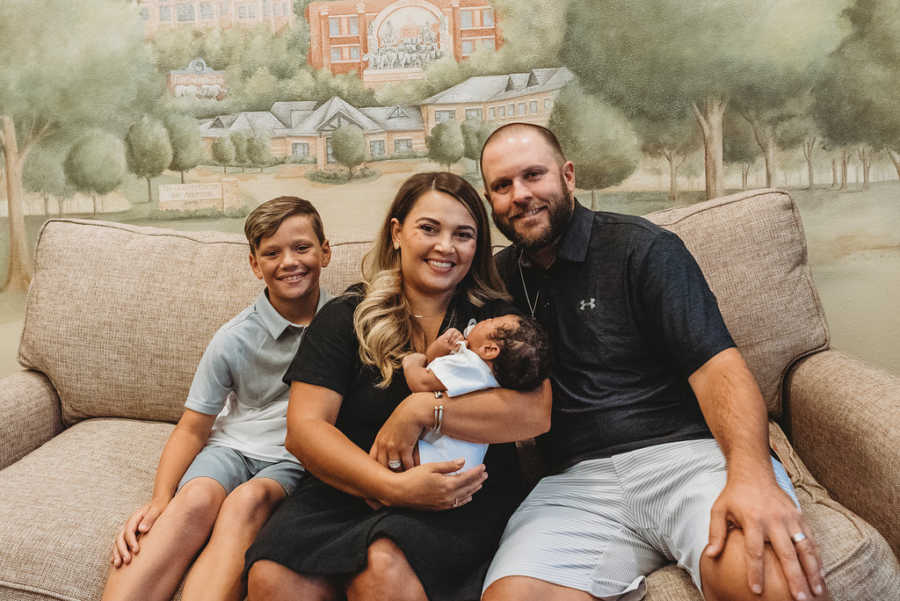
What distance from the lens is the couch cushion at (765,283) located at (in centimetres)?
176

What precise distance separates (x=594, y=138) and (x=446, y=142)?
0.54 m

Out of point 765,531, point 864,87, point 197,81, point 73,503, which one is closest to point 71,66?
point 197,81

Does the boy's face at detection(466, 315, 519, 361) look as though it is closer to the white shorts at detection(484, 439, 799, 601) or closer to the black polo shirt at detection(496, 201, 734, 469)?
the black polo shirt at detection(496, 201, 734, 469)

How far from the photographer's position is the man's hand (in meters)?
1.09

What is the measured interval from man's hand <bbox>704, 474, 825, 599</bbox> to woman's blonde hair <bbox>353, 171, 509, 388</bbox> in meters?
0.69

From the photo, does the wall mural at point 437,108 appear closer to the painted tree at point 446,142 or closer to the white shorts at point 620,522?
the painted tree at point 446,142

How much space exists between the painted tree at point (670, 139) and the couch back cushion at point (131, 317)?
1.07m

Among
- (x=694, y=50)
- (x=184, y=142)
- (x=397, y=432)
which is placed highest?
(x=694, y=50)

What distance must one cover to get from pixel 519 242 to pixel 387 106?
3.51 ft

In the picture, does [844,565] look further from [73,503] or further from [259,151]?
[259,151]

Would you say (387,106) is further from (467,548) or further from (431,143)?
(467,548)

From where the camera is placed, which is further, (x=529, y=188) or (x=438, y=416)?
(x=529, y=188)

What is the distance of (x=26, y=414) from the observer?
75.9 inches

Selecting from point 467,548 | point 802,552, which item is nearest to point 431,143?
point 467,548
